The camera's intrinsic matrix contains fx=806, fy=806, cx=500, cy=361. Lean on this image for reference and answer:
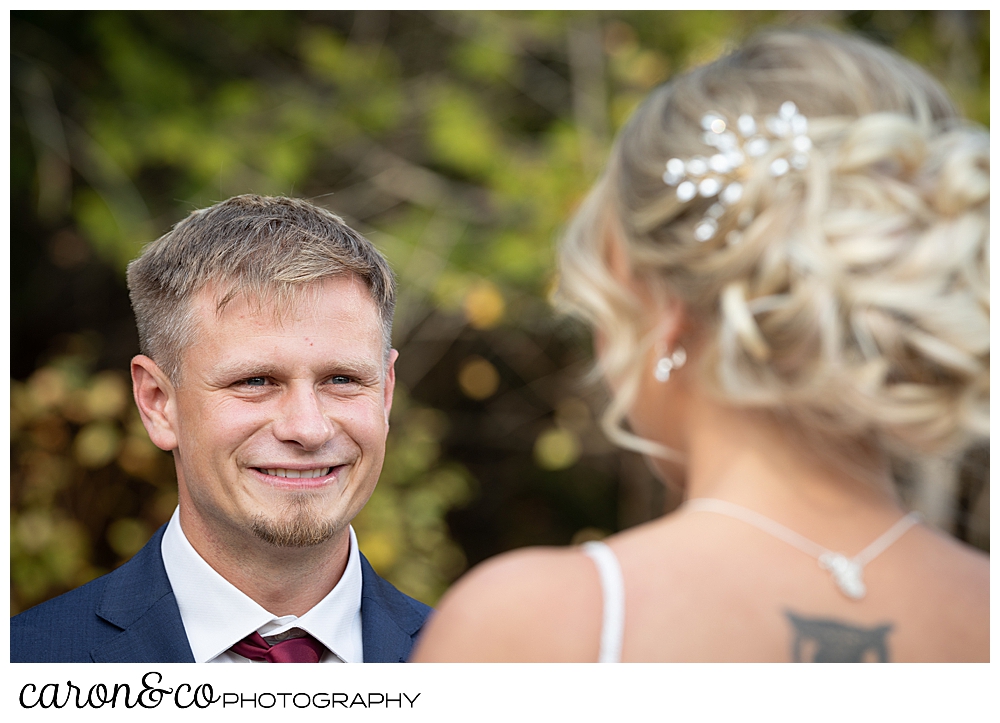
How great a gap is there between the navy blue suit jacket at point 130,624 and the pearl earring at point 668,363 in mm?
502

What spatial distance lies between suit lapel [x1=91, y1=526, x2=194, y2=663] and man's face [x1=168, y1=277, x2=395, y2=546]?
8cm

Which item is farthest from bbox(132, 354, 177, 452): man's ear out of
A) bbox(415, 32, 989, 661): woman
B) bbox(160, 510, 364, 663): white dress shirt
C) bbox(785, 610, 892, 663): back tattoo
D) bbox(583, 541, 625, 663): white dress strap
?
bbox(785, 610, 892, 663): back tattoo

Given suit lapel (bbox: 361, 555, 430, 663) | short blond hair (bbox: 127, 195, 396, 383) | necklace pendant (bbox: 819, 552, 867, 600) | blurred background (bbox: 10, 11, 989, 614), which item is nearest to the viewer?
necklace pendant (bbox: 819, 552, 867, 600)

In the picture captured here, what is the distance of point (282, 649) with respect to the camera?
1.10m

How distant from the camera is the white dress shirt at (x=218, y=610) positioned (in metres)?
1.06

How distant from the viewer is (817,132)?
98cm

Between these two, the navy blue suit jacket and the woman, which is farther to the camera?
the navy blue suit jacket

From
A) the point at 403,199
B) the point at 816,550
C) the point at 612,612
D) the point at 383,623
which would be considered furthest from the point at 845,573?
the point at 403,199

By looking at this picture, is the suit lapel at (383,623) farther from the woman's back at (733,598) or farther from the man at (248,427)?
the woman's back at (733,598)

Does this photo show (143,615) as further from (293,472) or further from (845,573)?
(845,573)

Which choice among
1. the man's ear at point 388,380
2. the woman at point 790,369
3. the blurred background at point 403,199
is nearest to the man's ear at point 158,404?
the man's ear at point 388,380

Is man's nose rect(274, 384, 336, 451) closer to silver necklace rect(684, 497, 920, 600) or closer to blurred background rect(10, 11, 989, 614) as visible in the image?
silver necklace rect(684, 497, 920, 600)

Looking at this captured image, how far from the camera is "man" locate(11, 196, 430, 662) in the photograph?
104cm

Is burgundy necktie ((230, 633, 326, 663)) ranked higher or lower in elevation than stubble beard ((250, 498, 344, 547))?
lower
